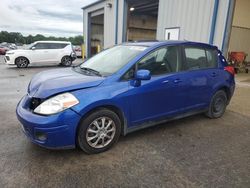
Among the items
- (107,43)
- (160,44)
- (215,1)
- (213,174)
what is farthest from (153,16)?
(213,174)

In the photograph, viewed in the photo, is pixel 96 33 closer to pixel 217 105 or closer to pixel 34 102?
pixel 217 105

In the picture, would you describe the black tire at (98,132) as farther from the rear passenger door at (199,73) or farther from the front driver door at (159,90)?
the rear passenger door at (199,73)

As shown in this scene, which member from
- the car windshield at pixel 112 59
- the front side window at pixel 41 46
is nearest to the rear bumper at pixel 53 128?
the car windshield at pixel 112 59

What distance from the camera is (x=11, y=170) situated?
2.63m

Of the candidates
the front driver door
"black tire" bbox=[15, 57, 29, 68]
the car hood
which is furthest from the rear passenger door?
"black tire" bbox=[15, 57, 29, 68]

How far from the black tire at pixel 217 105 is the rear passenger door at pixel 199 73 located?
0.23 metres

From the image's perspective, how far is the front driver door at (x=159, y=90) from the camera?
3299 mm

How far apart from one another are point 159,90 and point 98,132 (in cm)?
116

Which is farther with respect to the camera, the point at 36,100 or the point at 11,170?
the point at 36,100

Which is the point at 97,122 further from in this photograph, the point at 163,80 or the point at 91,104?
Answer: the point at 163,80

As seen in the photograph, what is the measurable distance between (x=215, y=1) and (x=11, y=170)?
9556 mm

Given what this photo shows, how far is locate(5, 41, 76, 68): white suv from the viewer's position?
12.9m

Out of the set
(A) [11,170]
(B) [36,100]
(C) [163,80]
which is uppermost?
(C) [163,80]

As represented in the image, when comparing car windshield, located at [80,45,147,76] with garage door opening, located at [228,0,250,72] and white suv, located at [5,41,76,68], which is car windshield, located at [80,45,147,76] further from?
garage door opening, located at [228,0,250,72]
